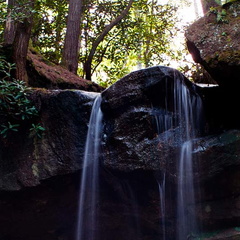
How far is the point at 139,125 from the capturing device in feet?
16.5

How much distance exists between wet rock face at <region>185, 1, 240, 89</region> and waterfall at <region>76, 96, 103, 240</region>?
208 cm

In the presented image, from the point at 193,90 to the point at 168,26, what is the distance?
27.3 feet

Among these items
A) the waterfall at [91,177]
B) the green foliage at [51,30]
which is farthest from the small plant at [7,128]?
the green foliage at [51,30]

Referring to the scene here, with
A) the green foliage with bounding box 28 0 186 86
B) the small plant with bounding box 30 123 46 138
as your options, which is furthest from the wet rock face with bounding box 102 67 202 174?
the green foliage with bounding box 28 0 186 86

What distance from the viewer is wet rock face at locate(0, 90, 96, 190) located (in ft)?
17.2

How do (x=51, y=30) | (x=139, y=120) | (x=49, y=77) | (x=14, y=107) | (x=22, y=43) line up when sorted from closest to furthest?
(x=139, y=120), (x=14, y=107), (x=22, y=43), (x=49, y=77), (x=51, y=30)

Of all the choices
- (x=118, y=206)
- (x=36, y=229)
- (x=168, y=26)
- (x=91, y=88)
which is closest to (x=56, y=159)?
(x=118, y=206)

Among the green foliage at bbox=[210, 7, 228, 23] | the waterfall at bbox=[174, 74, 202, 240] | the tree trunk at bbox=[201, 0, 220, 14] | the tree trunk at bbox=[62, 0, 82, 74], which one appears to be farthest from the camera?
the tree trunk at bbox=[62, 0, 82, 74]

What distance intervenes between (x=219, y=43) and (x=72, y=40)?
5.40 metres

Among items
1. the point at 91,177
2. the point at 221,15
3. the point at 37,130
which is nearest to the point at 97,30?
the point at 221,15

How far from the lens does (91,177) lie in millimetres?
5332

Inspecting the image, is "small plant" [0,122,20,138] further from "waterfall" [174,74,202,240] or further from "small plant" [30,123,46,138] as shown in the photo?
"waterfall" [174,74,202,240]

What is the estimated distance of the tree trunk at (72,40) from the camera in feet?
30.7

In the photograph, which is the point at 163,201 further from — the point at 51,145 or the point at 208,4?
the point at 208,4
